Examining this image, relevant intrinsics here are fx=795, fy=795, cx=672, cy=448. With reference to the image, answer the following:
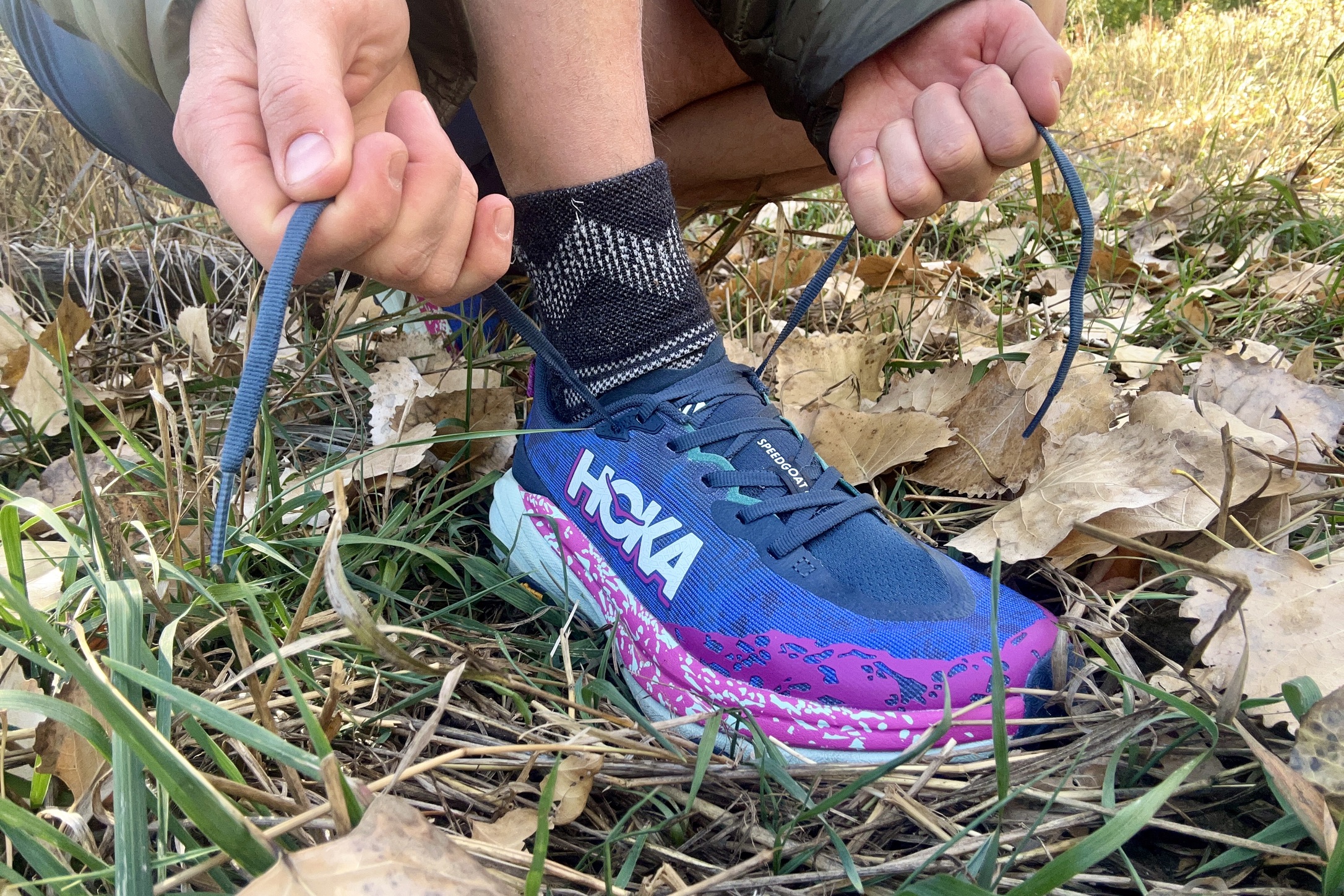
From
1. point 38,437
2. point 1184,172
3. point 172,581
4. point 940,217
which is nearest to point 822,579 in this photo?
point 172,581

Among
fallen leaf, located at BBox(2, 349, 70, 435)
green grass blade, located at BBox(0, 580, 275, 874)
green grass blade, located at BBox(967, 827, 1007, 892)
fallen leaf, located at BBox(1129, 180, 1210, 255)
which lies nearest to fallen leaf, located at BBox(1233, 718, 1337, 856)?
green grass blade, located at BBox(967, 827, 1007, 892)

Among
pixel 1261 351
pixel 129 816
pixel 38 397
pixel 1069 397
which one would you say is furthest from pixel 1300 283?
pixel 38 397

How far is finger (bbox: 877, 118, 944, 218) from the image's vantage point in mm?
826

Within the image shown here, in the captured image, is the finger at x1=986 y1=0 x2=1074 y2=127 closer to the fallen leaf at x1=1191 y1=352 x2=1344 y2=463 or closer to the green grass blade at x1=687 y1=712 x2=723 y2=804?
the fallen leaf at x1=1191 y1=352 x2=1344 y2=463

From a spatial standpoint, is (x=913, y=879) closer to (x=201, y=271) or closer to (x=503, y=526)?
(x=503, y=526)

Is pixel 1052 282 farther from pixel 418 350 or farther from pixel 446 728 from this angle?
pixel 446 728

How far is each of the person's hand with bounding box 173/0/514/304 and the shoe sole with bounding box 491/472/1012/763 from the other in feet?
1.05

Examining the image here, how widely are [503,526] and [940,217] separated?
4.11ft

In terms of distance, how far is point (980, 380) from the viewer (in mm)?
922

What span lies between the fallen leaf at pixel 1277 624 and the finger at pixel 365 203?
0.63 m

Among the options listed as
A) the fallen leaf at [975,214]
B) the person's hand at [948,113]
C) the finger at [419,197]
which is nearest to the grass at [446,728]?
the finger at [419,197]

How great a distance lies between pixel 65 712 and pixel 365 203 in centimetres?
34

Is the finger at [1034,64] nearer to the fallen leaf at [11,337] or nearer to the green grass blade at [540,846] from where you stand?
the green grass blade at [540,846]

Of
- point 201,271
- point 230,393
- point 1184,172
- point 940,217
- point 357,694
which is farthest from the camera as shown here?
point 1184,172
